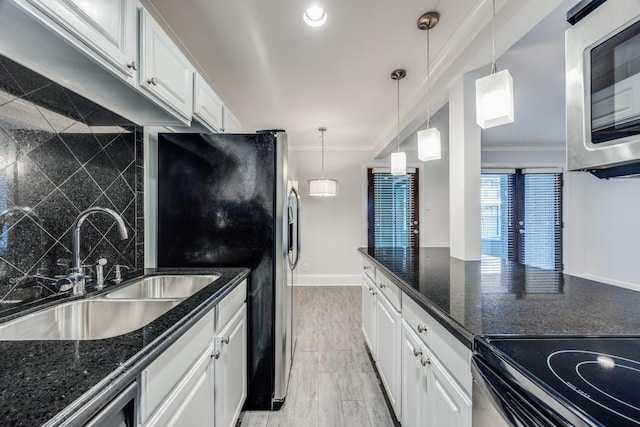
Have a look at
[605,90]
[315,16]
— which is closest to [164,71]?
[315,16]

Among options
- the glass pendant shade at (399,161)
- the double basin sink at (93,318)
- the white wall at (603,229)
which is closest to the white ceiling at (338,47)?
the glass pendant shade at (399,161)

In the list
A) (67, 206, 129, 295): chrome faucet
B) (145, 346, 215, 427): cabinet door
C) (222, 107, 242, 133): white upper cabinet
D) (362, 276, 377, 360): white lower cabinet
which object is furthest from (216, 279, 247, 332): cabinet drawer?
(222, 107, 242, 133): white upper cabinet

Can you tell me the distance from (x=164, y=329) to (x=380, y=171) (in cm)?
507

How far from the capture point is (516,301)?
1146 millimetres

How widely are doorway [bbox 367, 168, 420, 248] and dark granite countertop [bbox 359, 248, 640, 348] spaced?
371 cm

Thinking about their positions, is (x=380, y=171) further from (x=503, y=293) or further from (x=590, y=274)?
(x=503, y=293)

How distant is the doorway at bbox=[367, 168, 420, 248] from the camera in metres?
5.55

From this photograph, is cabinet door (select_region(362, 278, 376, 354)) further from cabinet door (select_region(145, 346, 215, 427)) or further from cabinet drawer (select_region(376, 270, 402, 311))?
cabinet door (select_region(145, 346, 215, 427))

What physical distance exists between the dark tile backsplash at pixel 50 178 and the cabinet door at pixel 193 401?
71 centimetres

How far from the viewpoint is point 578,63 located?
85cm

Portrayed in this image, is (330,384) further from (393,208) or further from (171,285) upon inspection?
(393,208)

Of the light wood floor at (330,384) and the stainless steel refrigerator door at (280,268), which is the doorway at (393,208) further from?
the stainless steel refrigerator door at (280,268)

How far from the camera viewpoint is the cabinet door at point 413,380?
125 centimetres

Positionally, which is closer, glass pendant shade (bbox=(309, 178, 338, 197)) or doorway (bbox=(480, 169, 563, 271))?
glass pendant shade (bbox=(309, 178, 338, 197))
